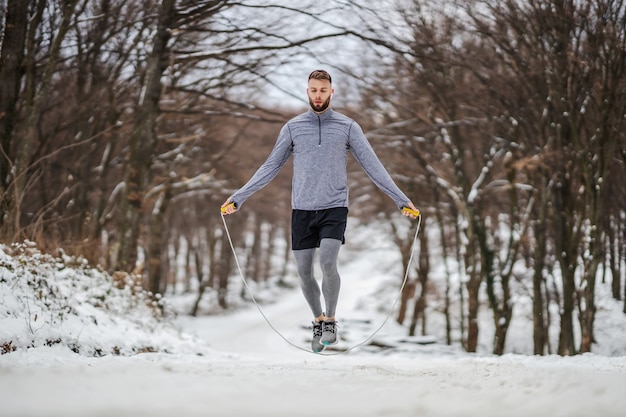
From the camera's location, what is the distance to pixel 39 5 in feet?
35.4

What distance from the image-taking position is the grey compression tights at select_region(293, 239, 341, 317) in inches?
245

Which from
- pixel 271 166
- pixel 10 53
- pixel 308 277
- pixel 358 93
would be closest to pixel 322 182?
pixel 271 166

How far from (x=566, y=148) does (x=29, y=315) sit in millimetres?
10484

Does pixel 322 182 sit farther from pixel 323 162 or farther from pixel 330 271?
pixel 330 271

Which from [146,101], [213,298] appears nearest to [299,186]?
[146,101]

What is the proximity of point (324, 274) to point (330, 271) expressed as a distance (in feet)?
0.37

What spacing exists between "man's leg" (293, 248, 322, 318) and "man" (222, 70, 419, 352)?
0.01 meters

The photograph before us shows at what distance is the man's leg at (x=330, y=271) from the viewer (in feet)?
20.4

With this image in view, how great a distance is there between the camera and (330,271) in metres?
6.38

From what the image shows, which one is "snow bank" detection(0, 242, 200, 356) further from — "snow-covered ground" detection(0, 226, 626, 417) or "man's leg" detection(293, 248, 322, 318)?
"man's leg" detection(293, 248, 322, 318)

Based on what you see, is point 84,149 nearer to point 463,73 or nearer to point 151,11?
point 151,11

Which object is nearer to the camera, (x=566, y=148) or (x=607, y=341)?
(x=566, y=148)

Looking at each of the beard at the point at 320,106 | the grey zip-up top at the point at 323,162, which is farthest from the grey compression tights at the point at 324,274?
the beard at the point at 320,106

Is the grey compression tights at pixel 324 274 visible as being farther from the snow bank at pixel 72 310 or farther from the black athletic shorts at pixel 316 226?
the snow bank at pixel 72 310
